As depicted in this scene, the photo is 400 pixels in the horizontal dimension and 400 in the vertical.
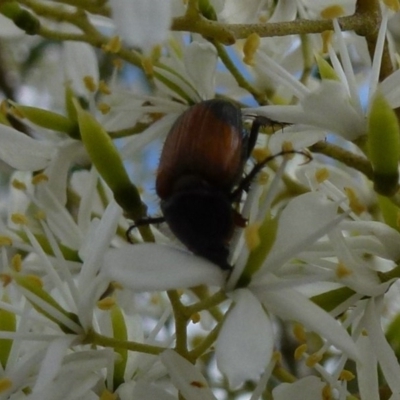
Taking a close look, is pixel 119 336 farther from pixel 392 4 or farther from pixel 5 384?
pixel 392 4

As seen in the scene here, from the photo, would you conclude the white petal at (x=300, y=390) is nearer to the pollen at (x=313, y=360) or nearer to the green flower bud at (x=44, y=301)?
the pollen at (x=313, y=360)

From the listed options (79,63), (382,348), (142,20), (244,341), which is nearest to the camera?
(142,20)

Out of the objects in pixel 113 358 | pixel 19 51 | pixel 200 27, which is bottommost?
pixel 19 51

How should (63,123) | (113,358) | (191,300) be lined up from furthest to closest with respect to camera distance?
(191,300)
(63,123)
(113,358)

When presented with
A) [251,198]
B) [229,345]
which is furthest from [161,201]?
[229,345]

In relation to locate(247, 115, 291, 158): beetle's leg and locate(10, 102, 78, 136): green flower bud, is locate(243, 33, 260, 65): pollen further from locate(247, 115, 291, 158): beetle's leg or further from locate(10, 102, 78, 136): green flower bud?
locate(10, 102, 78, 136): green flower bud

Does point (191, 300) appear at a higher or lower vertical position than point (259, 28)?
lower

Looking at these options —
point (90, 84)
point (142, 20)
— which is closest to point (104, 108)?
point (90, 84)

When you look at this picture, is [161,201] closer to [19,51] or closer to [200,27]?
[200,27]
